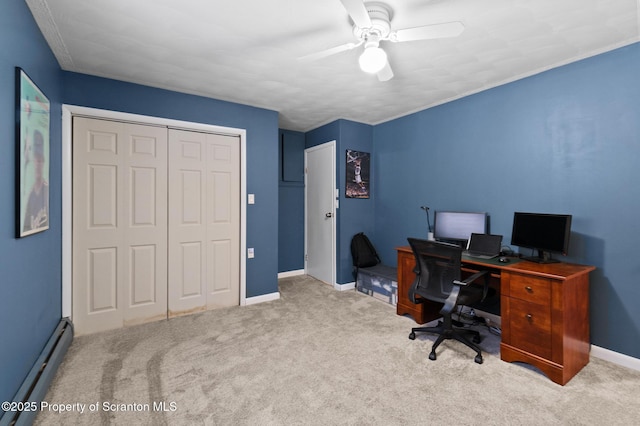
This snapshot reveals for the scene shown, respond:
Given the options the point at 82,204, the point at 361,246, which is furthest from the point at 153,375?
the point at 361,246

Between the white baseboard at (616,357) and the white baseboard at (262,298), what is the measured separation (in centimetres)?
313

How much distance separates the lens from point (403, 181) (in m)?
3.98

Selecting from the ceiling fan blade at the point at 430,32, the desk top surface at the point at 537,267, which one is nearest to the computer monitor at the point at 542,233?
the desk top surface at the point at 537,267

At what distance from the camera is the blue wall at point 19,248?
4.80 feet

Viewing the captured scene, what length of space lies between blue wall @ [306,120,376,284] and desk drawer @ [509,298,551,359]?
2.07m

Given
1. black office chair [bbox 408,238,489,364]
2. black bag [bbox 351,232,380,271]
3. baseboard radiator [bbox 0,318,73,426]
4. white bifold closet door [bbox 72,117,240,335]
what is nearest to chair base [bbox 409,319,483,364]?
black office chair [bbox 408,238,489,364]

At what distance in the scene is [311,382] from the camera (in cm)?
200

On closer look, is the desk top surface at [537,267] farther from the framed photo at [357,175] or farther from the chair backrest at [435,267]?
the framed photo at [357,175]

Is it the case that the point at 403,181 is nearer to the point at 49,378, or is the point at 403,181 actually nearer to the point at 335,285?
the point at 335,285

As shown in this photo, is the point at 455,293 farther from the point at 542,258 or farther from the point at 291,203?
the point at 291,203

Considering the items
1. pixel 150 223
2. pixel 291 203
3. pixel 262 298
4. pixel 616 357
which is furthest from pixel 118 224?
pixel 616 357

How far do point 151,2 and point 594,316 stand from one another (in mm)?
3938

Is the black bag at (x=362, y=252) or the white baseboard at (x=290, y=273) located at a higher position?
the black bag at (x=362, y=252)

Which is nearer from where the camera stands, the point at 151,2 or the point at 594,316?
the point at 151,2
